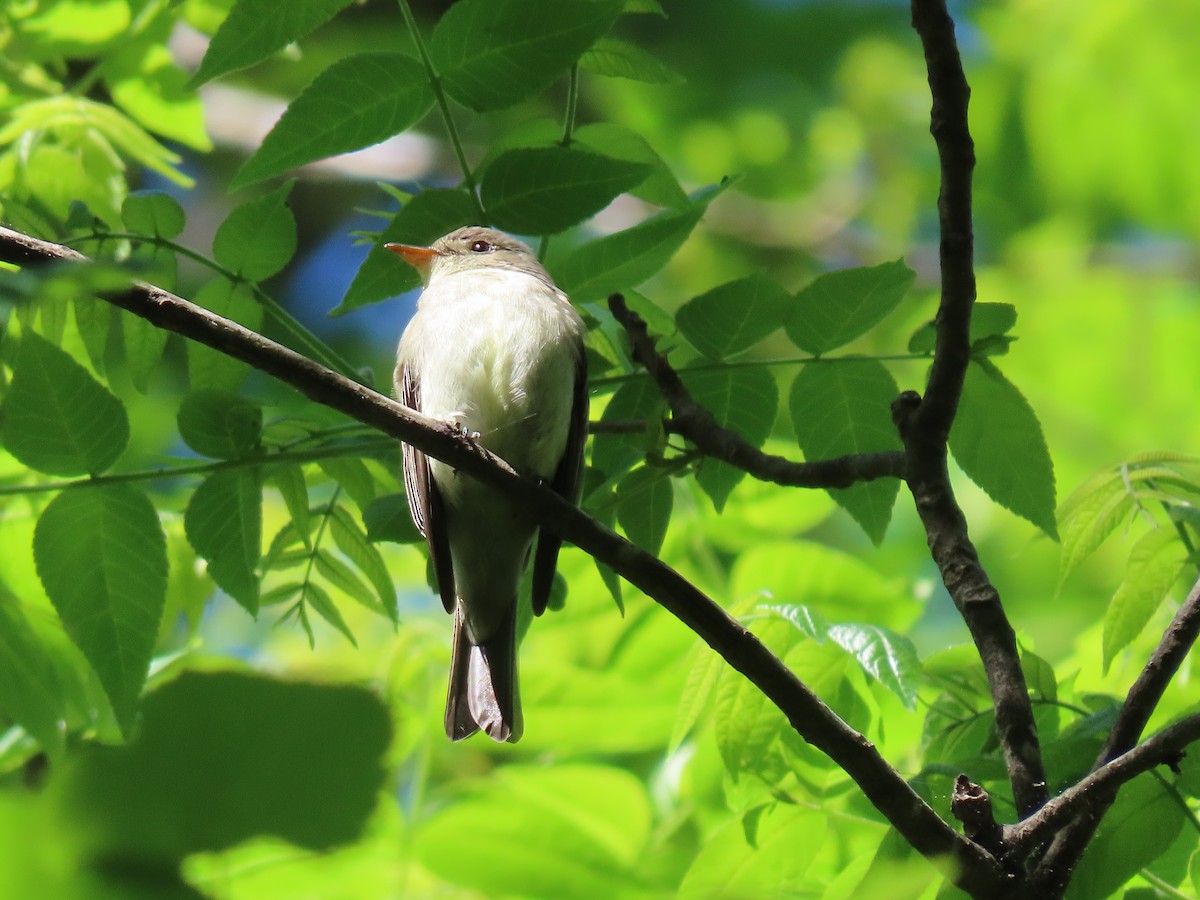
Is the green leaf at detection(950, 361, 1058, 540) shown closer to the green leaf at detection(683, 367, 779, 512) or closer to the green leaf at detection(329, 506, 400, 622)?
the green leaf at detection(683, 367, 779, 512)

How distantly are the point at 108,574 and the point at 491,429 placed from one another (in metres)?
1.54

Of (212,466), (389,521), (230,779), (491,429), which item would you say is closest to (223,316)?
(212,466)

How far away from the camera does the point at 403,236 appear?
10.3ft

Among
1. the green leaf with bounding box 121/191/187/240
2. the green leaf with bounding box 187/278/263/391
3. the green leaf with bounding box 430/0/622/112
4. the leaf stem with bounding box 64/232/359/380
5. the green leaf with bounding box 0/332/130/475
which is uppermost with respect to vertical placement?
the green leaf with bounding box 430/0/622/112

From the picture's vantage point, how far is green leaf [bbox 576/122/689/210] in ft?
10.9

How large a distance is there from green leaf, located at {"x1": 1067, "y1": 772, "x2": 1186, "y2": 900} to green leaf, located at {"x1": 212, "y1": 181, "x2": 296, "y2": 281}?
2244 mm

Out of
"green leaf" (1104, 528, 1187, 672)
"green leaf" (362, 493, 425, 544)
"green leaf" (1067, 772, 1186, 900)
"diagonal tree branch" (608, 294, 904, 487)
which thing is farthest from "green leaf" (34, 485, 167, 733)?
"green leaf" (1104, 528, 1187, 672)

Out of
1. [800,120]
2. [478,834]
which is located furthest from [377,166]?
[478,834]

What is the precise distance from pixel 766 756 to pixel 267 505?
3.70m

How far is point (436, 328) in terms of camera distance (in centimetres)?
422

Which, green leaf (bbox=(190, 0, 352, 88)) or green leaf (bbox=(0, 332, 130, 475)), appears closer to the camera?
green leaf (bbox=(0, 332, 130, 475))

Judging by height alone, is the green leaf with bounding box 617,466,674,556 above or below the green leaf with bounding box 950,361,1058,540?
below

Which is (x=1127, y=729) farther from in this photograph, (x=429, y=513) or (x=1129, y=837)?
(x=429, y=513)

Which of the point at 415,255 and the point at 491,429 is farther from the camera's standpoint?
the point at 491,429
